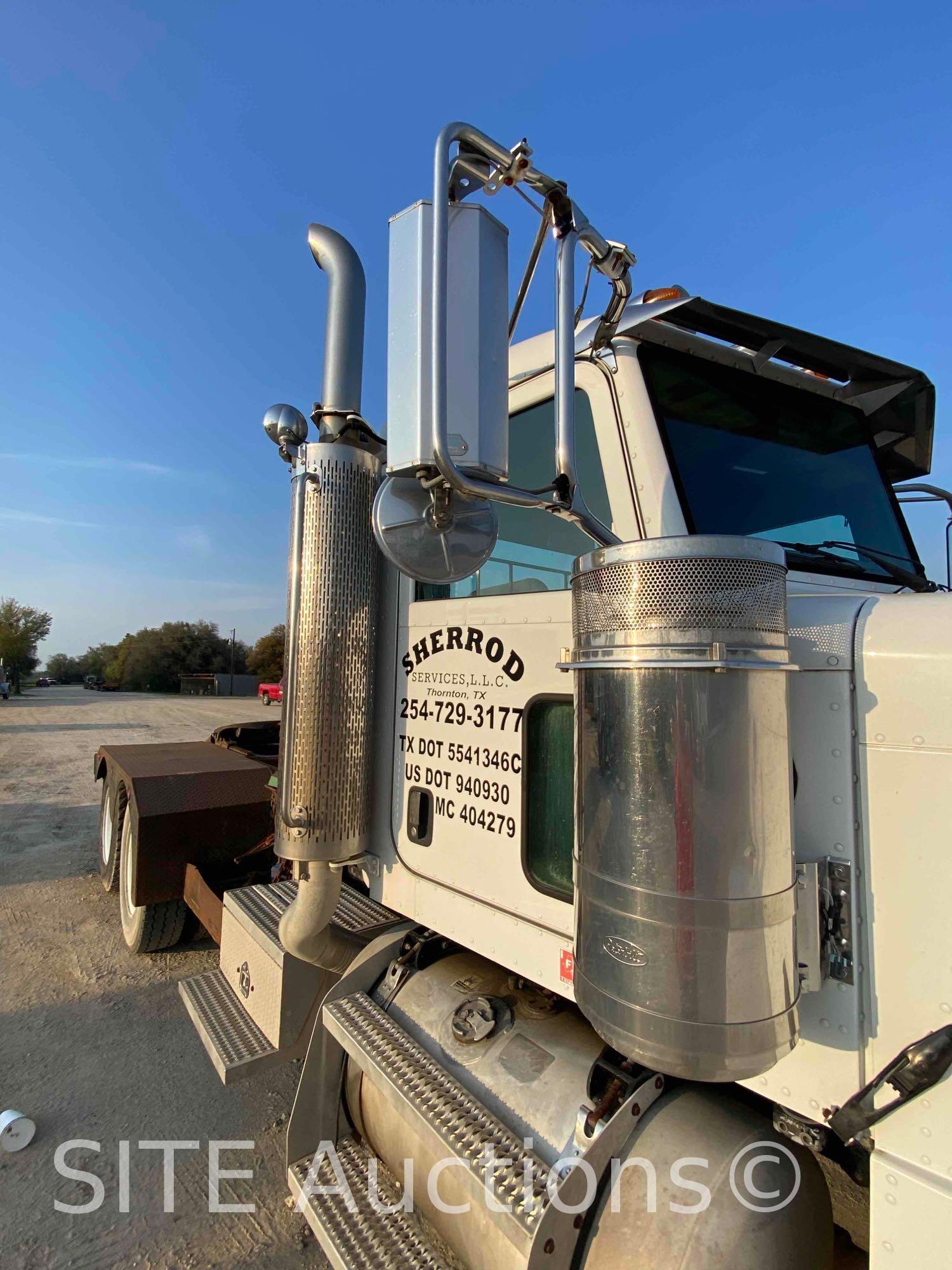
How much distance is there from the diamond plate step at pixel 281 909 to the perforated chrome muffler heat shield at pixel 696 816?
1454mm

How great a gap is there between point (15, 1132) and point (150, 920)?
1610 millimetres

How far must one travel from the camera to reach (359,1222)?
180cm

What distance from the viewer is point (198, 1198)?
2.33 metres

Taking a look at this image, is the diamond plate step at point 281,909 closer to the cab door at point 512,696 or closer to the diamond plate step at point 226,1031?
the diamond plate step at point 226,1031

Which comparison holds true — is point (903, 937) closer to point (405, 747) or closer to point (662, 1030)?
point (662, 1030)

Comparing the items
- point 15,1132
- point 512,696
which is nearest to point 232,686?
point 15,1132

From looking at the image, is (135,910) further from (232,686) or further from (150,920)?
(232,686)

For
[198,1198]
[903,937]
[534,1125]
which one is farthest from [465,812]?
[198,1198]

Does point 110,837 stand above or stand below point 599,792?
below

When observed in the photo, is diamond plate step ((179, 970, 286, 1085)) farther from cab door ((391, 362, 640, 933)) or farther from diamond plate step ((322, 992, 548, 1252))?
cab door ((391, 362, 640, 933))

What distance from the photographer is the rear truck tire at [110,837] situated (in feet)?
15.8

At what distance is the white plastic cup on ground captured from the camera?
100.0 inches

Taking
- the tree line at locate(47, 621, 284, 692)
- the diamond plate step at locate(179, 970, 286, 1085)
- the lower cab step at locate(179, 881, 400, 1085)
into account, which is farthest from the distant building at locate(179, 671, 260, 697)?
the lower cab step at locate(179, 881, 400, 1085)

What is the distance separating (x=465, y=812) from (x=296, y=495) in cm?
116
